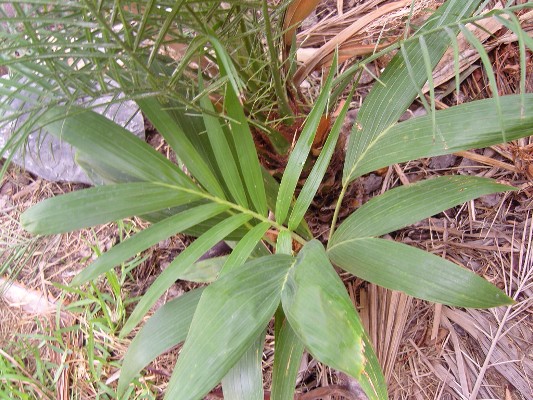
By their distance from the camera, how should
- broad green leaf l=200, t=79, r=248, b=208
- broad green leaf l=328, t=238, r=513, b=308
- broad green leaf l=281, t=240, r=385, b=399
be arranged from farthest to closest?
broad green leaf l=200, t=79, r=248, b=208
broad green leaf l=328, t=238, r=513, b=308
broad green leaf l=281, t=240, r=385, b=399

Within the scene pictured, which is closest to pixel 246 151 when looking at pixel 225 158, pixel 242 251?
pixel 225 158

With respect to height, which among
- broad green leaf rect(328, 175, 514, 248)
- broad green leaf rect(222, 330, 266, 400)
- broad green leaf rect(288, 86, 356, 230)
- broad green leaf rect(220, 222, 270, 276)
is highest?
broad green leaf rect(288, 86, 356, 230)

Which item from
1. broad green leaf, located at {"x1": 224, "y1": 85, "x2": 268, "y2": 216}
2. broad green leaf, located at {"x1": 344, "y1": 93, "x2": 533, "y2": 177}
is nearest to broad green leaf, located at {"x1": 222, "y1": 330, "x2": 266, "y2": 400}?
broad green leaf, located at {"x1": 224, "y1": 85, "x2": 268, "y2": 216}

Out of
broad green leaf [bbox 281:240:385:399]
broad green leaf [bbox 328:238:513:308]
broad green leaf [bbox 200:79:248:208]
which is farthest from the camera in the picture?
broad green leaf [bbox 200:79:248:208]

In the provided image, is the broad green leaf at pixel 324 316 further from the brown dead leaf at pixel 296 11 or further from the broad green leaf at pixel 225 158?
the brown dead leaf at pixel 296 11

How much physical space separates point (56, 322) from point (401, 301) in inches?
33.5

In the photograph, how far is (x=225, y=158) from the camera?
73 centimetres

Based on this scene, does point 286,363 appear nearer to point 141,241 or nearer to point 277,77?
point 141,241

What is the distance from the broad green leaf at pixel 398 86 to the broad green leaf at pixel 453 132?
1 cm

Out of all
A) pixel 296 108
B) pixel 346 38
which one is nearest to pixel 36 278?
pixel 296 108

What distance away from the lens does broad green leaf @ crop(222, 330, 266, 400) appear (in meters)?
0.68

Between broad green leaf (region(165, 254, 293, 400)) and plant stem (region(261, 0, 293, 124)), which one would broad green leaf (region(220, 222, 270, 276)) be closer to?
broad green leaf (region(165, 254, 293, 400))

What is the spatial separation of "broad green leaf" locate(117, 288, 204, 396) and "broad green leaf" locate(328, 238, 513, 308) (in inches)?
10.6

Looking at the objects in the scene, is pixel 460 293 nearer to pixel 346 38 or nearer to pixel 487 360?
pixel 487 360
